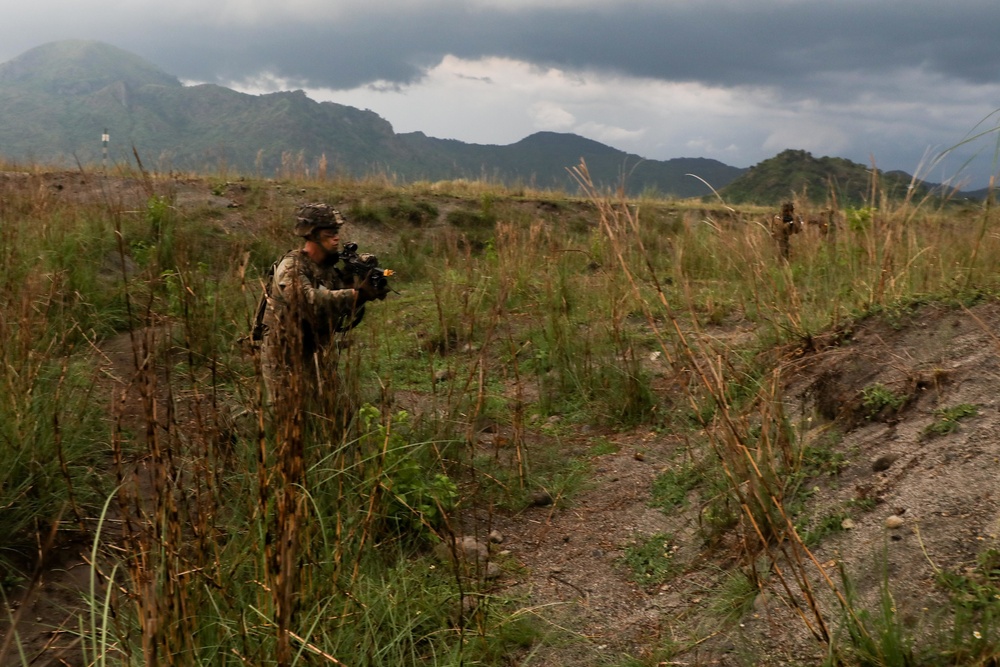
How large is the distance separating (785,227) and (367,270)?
179 inches

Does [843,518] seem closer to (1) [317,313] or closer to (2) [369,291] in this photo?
(2) [369,291]

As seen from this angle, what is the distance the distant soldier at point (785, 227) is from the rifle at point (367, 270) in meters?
4.17

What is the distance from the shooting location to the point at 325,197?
11922 millimetres

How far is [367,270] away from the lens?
4.13m

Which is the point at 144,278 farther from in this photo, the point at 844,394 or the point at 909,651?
the point at 909,651

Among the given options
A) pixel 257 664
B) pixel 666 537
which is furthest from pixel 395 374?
pixel 257 664

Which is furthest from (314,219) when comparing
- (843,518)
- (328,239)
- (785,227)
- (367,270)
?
(785,227)

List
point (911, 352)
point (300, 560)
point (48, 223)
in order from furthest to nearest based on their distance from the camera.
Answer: point (48, 223) < point (911, 352) < point (300, 560)

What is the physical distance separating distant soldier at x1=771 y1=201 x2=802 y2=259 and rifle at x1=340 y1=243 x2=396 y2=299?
4168mm

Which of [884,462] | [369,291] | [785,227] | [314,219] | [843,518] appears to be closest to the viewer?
[843,518]

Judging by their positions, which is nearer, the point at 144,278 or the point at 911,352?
the point at 911,352

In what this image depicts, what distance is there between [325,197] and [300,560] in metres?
10.5

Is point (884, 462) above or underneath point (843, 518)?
above

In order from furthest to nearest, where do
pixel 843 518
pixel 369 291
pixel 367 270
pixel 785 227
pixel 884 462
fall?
pixel 785 227
pixel 367 270
pixel 369 291
pixel 884 462
pixel 843 518
